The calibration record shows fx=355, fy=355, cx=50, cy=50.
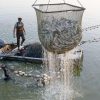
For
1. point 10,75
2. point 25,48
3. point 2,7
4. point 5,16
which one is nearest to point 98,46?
point 25,48

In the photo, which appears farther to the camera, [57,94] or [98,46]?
[98,46]

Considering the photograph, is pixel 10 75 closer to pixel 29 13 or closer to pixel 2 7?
pixel 29 13

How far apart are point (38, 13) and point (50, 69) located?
21.4 feet

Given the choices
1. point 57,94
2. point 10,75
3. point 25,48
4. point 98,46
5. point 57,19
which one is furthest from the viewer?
point 98,46

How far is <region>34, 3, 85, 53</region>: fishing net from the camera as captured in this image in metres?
6.86

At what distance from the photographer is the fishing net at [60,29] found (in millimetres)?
6859

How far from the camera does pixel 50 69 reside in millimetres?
13234

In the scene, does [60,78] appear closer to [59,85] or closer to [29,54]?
[59,85]

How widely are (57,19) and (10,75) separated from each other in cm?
637

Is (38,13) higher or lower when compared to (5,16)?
higher

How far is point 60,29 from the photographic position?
6953 millimetres

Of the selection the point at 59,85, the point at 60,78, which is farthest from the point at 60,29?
the point at 60,78

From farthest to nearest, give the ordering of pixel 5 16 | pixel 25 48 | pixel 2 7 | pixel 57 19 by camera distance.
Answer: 1. pixel 2 7
2. pixel 5 16
3. pixel 25 48
4. pixel 57 19

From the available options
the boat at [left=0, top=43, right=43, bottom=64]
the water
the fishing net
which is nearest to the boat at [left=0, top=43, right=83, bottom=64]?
the boat at [left=0, top=43, right=43, bottom=64]
